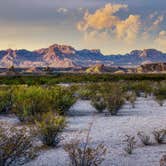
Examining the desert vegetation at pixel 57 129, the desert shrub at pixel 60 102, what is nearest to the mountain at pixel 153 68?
the desert vegetation at pixel 57 129

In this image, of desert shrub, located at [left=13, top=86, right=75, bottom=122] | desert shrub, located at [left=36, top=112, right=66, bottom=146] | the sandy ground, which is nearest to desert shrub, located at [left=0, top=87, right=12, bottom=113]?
desert shrub, located at [left=13, top=86, right=75, bottom=122]

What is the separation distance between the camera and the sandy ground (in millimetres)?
11133

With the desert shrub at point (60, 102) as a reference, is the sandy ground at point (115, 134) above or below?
below

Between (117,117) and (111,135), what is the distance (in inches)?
221

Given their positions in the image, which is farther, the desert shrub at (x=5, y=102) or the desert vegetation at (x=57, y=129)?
the desert shrub at (x=5, y=102)

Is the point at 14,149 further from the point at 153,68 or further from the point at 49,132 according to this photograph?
the point at 153,68

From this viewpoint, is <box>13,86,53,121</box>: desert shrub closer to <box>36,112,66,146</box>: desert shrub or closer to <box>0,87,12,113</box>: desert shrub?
<box>0,87,12,113</box>: desert shrub

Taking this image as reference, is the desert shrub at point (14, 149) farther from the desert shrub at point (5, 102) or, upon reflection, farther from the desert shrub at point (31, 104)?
the desert shrub at point (5, 102)

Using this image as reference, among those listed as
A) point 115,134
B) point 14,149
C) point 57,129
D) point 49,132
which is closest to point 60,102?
point 115,134

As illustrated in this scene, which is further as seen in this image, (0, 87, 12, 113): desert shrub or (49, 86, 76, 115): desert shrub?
(0, 87, 12, 113): desert shrub

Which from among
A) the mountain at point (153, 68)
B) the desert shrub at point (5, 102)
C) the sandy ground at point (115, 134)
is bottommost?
the mountain at point (153, 68)

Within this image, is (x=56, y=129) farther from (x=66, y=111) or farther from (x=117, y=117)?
(x=66, y=111)

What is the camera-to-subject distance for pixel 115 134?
50.5ft

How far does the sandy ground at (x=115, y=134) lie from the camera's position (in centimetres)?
1113
